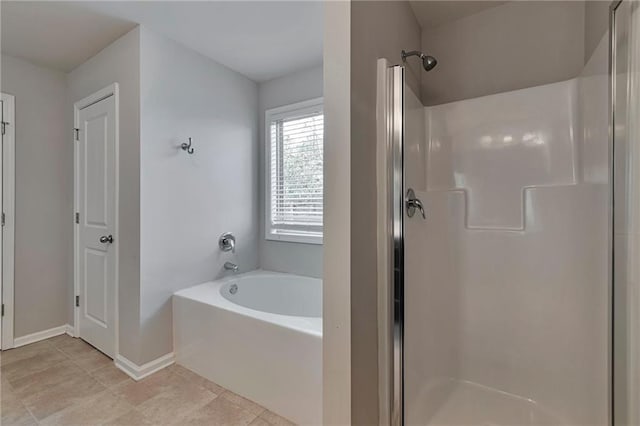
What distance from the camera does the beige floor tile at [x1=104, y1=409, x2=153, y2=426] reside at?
154cm

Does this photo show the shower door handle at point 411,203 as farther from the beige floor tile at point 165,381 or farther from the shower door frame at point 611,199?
the beige floor tile at point 165,381

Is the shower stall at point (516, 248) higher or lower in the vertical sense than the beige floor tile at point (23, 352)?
higher

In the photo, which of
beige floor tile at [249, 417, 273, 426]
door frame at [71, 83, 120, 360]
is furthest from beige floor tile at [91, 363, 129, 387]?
beige floor tile at [249, 417, 273, 426]

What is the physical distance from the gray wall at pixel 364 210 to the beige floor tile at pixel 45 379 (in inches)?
81.2

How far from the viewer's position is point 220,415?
5.29ft

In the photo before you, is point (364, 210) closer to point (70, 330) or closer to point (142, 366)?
point (142, 366)

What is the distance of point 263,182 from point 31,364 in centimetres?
224

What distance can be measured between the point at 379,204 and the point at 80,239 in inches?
104

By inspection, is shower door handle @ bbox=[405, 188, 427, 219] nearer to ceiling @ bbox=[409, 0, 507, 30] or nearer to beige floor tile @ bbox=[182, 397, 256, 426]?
ceiling @ bbox=[409, 0, 507, 30]

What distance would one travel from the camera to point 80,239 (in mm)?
2500

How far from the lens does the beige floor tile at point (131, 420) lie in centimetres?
154

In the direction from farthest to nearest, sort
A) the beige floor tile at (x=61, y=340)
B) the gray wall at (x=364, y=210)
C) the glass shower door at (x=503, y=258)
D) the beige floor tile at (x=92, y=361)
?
the beige floor tile at (x=61, y=340), the beige floor tile at (x=92, y=361), the glass shower door at (x=503, y=258), the gray wall at (x=364, y=210)

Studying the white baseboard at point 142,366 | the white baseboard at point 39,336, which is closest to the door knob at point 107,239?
the white baseboard at point 142,366

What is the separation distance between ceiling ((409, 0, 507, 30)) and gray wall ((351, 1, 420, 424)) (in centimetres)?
71
